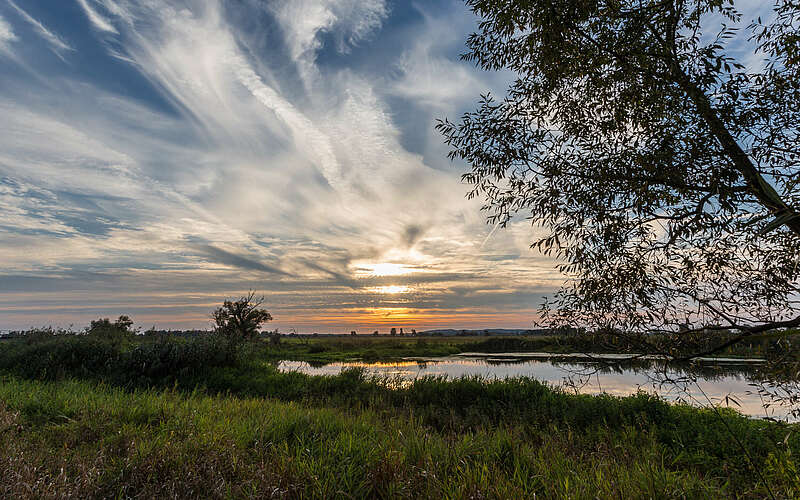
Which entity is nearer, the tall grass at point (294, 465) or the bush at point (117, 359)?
the tall grass at point (294, 465)

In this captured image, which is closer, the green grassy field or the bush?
the green grassy field

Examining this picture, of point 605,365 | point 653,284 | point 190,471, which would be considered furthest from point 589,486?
point 190,471

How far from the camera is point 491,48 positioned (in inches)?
321

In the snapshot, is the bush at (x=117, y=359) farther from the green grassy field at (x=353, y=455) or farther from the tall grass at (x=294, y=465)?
the tall grass at (x=294, y=465)

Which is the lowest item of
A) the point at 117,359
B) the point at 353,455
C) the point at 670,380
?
the point at 117,359

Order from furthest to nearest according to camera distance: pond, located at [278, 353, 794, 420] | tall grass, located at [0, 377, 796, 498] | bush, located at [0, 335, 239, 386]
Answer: bush, located at [0, 335, 239, 386] → pond, located at [278, 353, 794, 420] → tall grass, located at [0, 377, 796, 498]

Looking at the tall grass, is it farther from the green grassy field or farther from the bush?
the bush

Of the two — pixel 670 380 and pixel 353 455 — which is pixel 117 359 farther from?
pixel 670 380

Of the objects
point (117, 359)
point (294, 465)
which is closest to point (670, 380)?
point (294, 465)

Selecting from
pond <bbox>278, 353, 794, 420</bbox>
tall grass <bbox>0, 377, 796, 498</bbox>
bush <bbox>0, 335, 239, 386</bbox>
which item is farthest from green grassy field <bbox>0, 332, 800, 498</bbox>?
bush <bbox>0, 335, 239, 386</bbox>

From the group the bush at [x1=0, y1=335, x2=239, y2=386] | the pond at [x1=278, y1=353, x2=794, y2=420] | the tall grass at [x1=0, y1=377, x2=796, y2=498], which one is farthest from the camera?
the bush at [x1=0, y1=335, x2=239, y2=386]

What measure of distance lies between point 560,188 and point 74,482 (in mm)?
7657

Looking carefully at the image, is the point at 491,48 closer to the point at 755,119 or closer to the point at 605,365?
the point at 755,119

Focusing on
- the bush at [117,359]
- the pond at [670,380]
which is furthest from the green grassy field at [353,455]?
the bush at [117,359]
